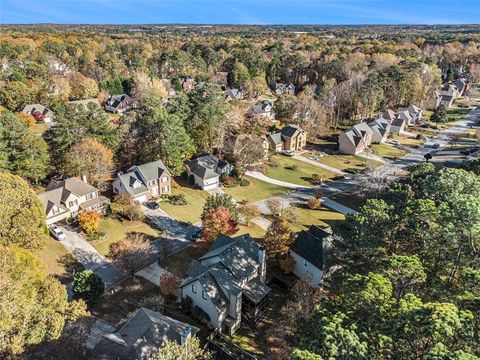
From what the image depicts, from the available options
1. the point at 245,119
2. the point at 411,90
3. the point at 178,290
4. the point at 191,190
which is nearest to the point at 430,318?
the point at 178,290

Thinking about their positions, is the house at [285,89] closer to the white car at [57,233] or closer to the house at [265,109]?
the house at [265,109]

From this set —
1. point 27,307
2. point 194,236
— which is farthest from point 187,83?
point 27,307

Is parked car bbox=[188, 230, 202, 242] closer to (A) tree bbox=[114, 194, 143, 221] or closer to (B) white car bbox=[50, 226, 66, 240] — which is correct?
(A) tree bbox=[114, 194, 143, 221]

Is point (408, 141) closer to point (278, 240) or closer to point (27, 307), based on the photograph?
point (278, 240)


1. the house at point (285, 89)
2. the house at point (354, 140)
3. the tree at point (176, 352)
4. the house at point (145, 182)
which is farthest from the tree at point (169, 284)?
the house at point (285, 89)

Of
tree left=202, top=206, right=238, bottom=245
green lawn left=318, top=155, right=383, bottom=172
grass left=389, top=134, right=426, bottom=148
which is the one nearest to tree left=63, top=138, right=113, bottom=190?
tree left=202, top=206, right=238, bottom=245

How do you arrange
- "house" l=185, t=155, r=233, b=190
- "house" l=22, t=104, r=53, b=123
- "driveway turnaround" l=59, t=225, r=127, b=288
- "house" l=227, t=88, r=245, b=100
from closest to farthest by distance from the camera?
1. "driveway turnaround" l=59, t=225, r=127, b=288
2. "house" l=185, t=155, r=233, b=190
3. "house" l=22, t=104, r=53, b=123
4. "house" l=227, t=88, r=245, b=100
